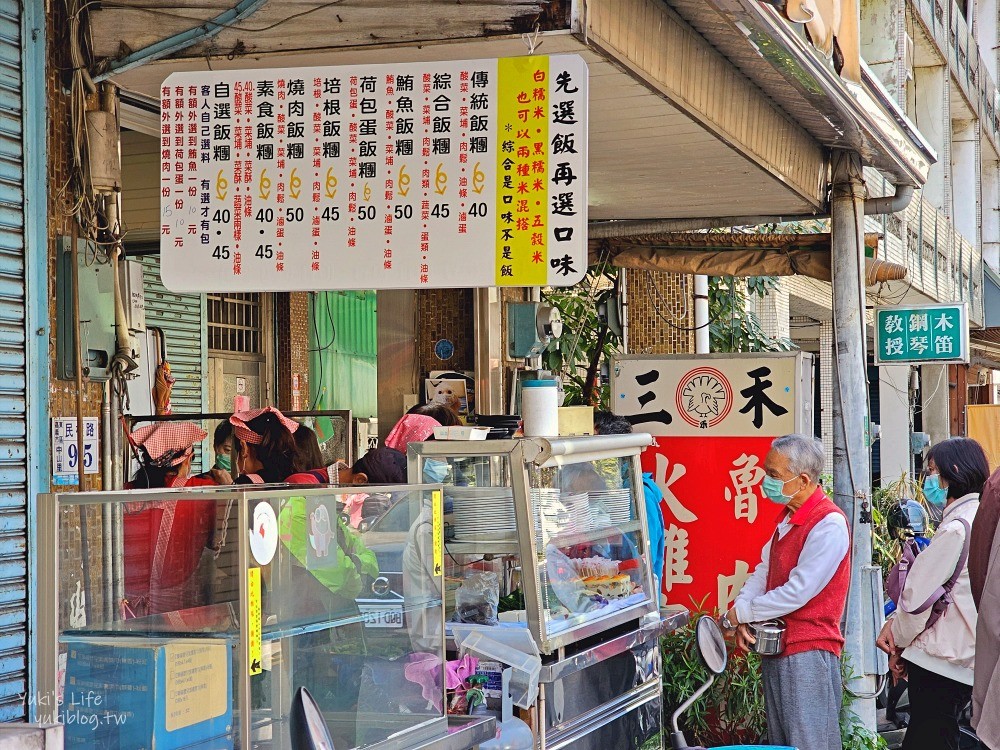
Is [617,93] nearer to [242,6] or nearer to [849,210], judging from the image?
[242,6]

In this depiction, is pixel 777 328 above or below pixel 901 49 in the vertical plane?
below

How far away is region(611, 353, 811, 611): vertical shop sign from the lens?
284 inches

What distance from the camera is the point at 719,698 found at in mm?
6102

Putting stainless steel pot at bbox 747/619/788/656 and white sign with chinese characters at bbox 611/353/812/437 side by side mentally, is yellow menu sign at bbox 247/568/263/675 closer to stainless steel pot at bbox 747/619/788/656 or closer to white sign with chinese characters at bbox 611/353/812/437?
stainless steel pot at bbox 747/619/788/656

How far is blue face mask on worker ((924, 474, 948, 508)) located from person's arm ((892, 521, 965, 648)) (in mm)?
410

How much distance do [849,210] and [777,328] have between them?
292 inches

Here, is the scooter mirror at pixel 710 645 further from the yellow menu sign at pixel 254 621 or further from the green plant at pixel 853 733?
the yellow menu sign at pixel 254 621

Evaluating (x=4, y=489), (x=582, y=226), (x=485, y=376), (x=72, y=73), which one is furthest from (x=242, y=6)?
(x=485, y=376)

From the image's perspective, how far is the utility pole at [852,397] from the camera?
289 inches

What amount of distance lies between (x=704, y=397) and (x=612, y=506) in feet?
8.64

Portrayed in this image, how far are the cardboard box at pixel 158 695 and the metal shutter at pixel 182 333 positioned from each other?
510 cm

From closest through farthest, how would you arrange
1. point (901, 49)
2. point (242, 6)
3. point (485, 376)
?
1. point (242, 6)
2. point (485, 376)
3. point (901, 49)

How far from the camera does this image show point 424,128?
4.35 m

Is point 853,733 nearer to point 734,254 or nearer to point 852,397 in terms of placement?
point 852,397
